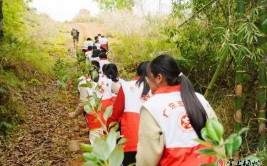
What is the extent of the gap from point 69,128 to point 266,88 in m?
4.63

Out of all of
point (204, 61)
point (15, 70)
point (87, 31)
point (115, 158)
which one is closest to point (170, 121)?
point (115, 158)

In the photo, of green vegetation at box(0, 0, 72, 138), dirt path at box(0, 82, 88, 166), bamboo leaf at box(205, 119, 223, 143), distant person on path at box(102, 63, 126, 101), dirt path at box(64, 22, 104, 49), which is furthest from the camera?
dirt path at box(64, 22, 104, 49)

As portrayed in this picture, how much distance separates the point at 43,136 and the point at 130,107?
3727 mm

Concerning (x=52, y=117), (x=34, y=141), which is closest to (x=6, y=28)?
(x=52, y=117)

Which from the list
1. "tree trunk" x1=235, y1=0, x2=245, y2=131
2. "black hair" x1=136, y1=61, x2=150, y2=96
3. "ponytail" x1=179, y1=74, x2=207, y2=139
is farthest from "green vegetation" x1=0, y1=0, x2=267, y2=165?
"black hair" x1=136, y1=61, x2=150, y2=96

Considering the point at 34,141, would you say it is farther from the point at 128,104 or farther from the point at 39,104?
the point at 128,104

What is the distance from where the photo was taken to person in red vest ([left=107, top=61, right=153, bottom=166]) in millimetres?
3178

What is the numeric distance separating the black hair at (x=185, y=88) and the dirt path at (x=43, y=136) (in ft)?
12.3

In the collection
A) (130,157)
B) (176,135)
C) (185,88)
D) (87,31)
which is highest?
(87,31)

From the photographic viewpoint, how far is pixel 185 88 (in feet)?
6.71

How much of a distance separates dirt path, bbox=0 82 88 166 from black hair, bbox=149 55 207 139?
3764 mm

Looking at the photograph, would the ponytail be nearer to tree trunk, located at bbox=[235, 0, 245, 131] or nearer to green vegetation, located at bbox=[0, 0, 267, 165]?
green vegetation, located at bbox=[0, 0, 267, 165]

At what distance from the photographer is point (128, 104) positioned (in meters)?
3.19

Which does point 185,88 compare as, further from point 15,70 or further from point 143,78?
point 15,70
